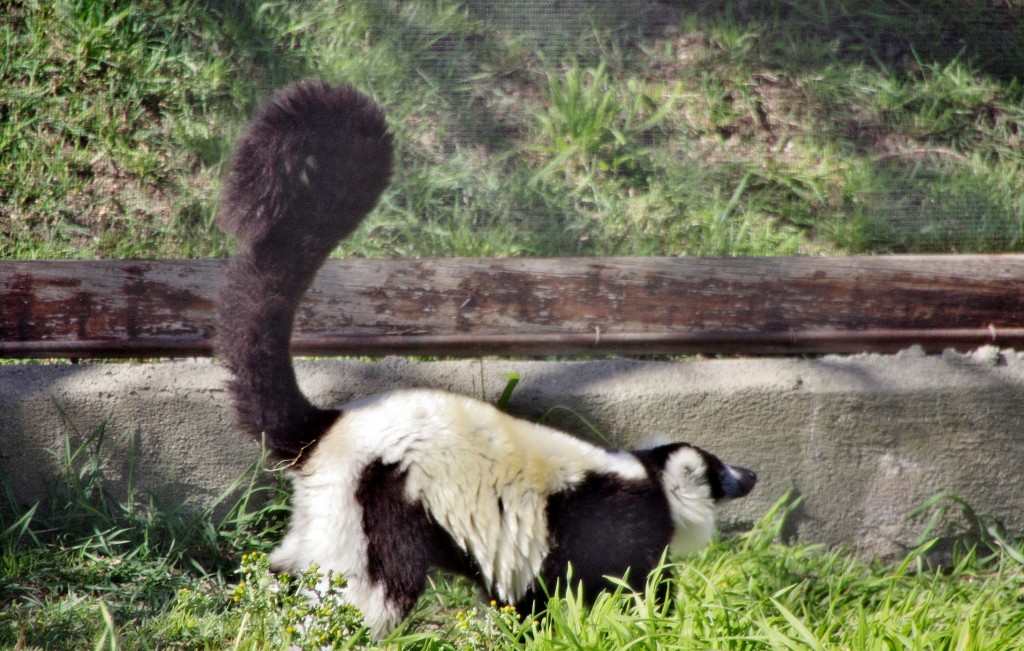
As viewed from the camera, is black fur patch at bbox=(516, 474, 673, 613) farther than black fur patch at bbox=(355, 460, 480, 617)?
Yes

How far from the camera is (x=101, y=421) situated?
2893 mm

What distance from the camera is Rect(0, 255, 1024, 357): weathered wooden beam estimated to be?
3.00 metres

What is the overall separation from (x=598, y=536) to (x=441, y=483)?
0.50m

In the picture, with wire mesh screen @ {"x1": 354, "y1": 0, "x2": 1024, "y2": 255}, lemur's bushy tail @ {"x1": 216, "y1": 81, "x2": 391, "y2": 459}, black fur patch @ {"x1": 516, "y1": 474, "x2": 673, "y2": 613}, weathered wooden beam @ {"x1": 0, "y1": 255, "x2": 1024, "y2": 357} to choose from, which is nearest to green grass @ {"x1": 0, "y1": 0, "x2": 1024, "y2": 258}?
wire mesh screen @ {"x1": 354, "y1": 0, "x2": 1024, "y2": 255}

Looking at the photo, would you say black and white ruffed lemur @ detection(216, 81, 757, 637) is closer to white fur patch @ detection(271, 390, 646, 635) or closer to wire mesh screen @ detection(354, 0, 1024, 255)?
white fur patch @ detection(271, 390, 646, 635)

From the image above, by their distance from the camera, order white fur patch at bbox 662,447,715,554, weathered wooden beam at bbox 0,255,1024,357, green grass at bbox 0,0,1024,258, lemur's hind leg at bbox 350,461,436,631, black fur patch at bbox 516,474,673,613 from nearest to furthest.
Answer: lemur's hind leg at bbox 350,461,436,631, black fur patch at bbox 516,474,673,613, white fur patch at bbox 662,447,715,554, weathered wooden beam at bbox 0,255,1024,357, green grass at bbox 0,0,1024,258

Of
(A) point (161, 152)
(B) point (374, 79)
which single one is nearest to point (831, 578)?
(B) point (374, 79)

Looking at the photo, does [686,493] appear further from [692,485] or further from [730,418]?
[730,418]

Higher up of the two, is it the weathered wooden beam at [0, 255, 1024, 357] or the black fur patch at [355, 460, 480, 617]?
the weathered wooden beam at [0, 255, 1024, 357]

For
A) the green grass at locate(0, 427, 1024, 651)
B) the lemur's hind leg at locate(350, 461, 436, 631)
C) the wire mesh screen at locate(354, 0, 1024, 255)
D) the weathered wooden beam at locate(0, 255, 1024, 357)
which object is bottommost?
the green grass at locate(0, 427, 1024, 651)

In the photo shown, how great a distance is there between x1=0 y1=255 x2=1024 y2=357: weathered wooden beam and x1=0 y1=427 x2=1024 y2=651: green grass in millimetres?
443

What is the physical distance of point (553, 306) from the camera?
10.3ft

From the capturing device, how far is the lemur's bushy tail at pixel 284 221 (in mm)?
2363

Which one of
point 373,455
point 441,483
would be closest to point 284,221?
point 373,455
